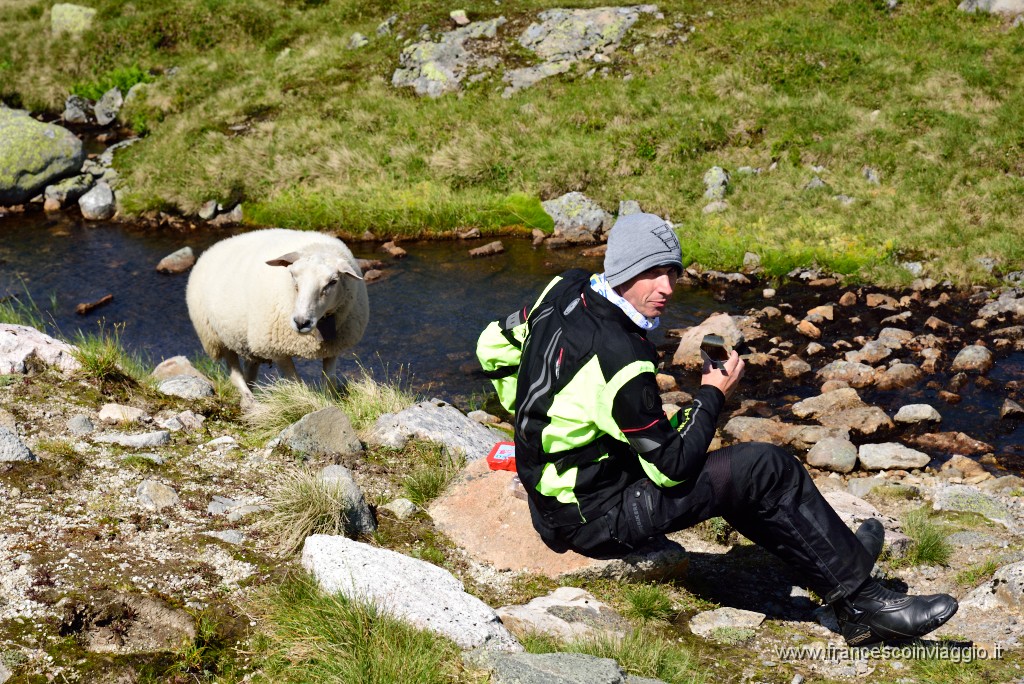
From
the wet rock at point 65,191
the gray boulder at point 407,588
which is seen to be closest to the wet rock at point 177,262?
the wet rock at point 65,191

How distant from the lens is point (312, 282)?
966cm

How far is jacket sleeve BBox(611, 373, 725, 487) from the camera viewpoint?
4926 millimetres

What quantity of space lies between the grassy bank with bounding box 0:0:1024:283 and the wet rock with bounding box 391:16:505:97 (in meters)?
0.49

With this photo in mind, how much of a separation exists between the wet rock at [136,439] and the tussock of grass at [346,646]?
2929 mm

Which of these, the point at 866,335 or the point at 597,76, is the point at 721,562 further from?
the point at 597,76

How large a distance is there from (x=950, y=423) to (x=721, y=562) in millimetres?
5400

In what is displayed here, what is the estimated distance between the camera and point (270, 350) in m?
10.5

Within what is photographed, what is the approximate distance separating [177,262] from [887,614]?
15774 mm

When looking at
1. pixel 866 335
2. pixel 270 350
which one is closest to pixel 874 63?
pixel 866 335

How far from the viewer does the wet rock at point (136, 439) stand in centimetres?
740

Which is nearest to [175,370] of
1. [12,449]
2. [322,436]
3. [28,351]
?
[28,351]

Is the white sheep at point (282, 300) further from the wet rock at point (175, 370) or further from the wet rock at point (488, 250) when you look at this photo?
the wet rock at point (488, 250)

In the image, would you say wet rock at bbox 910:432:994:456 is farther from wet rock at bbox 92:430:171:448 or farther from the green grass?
wet rock at bbox 92:430:171:448

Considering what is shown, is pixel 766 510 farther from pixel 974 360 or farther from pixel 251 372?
pixel 251 372
